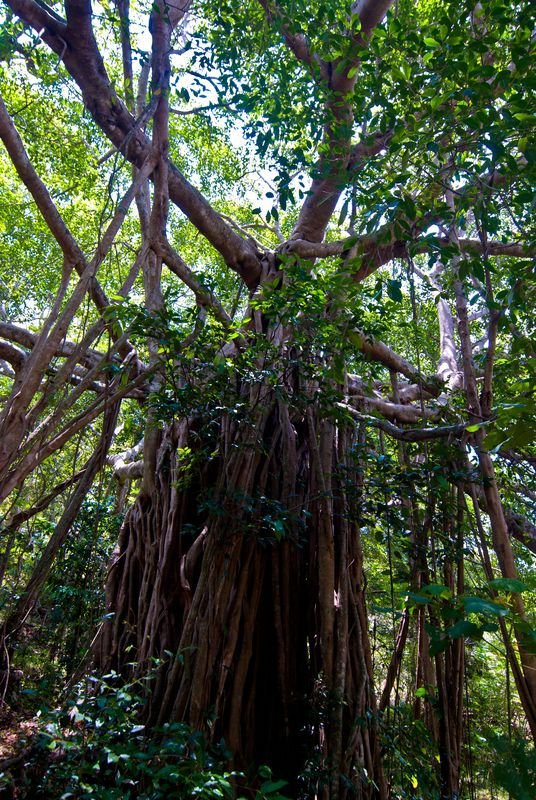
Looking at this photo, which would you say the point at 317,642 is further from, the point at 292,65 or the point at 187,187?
the point at 292,65

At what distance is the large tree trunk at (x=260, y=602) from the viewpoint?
2.62m

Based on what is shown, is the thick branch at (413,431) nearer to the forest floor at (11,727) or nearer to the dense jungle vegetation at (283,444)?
the dense jungle vegetation at (283,444)

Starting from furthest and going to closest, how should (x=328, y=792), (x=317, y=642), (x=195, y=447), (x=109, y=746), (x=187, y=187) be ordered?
(x=187, y=187)
(x=195, y=447)
(x=317, y=642)
(x=328, y=792)
(x=109, y=746)

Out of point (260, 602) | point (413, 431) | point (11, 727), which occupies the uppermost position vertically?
point (413, 431)

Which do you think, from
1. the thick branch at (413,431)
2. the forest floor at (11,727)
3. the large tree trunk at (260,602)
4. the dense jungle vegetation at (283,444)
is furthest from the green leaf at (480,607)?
the forest floor at (11,727)

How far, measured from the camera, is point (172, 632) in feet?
9.80

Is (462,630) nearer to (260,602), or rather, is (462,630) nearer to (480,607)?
(480,607)

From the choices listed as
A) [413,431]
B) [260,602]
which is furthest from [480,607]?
[260,602]

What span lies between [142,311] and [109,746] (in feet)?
5.96

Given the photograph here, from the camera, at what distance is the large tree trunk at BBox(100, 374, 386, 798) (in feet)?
8.61

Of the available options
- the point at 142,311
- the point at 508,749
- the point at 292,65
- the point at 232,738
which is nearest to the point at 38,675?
the point at 232,738

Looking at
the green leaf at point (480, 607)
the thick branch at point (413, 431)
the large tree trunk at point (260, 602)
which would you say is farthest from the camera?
the thick branch at point (413, 431)

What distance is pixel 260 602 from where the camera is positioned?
3088 millimetres

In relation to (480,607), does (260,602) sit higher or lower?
higher
